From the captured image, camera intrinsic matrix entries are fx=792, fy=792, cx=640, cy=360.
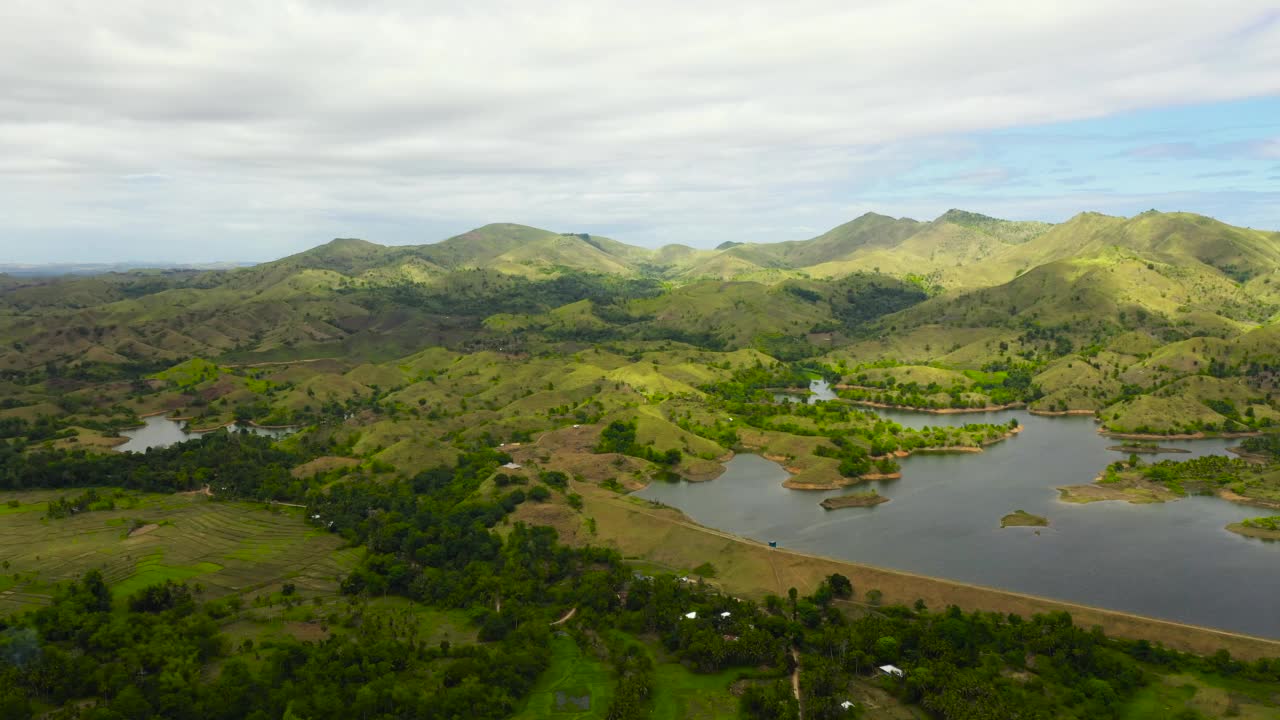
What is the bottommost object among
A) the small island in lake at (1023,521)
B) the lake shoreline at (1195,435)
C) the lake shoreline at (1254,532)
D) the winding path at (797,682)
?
the winding path at (797,682)

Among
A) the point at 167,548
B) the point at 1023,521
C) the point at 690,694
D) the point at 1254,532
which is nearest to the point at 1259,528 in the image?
the point at 1254,532

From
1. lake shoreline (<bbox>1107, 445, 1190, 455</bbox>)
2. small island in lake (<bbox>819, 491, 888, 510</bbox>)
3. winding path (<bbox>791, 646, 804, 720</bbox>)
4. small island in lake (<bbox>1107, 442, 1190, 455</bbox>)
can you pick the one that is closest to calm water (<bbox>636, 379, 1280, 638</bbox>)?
small island in lake (<bbox>819, 491, 888, 510</bbox>)

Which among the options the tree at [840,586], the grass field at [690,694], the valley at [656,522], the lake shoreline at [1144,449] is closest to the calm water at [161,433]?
the valley at [656,522]

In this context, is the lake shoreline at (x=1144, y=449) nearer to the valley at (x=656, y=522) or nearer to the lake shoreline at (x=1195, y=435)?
the valley at (x=656, y=522)

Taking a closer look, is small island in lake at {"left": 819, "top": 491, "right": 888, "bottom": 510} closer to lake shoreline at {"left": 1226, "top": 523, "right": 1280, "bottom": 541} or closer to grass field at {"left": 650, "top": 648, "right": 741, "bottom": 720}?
lake shoreline at {"left": 1226, "top": 523, "right": 1280, "bottom": 541}

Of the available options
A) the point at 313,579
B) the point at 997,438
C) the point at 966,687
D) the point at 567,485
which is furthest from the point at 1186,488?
the point at 313,579

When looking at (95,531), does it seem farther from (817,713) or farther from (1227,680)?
(1227,680)

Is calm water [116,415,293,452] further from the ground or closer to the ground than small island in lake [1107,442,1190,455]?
closer to the ground
